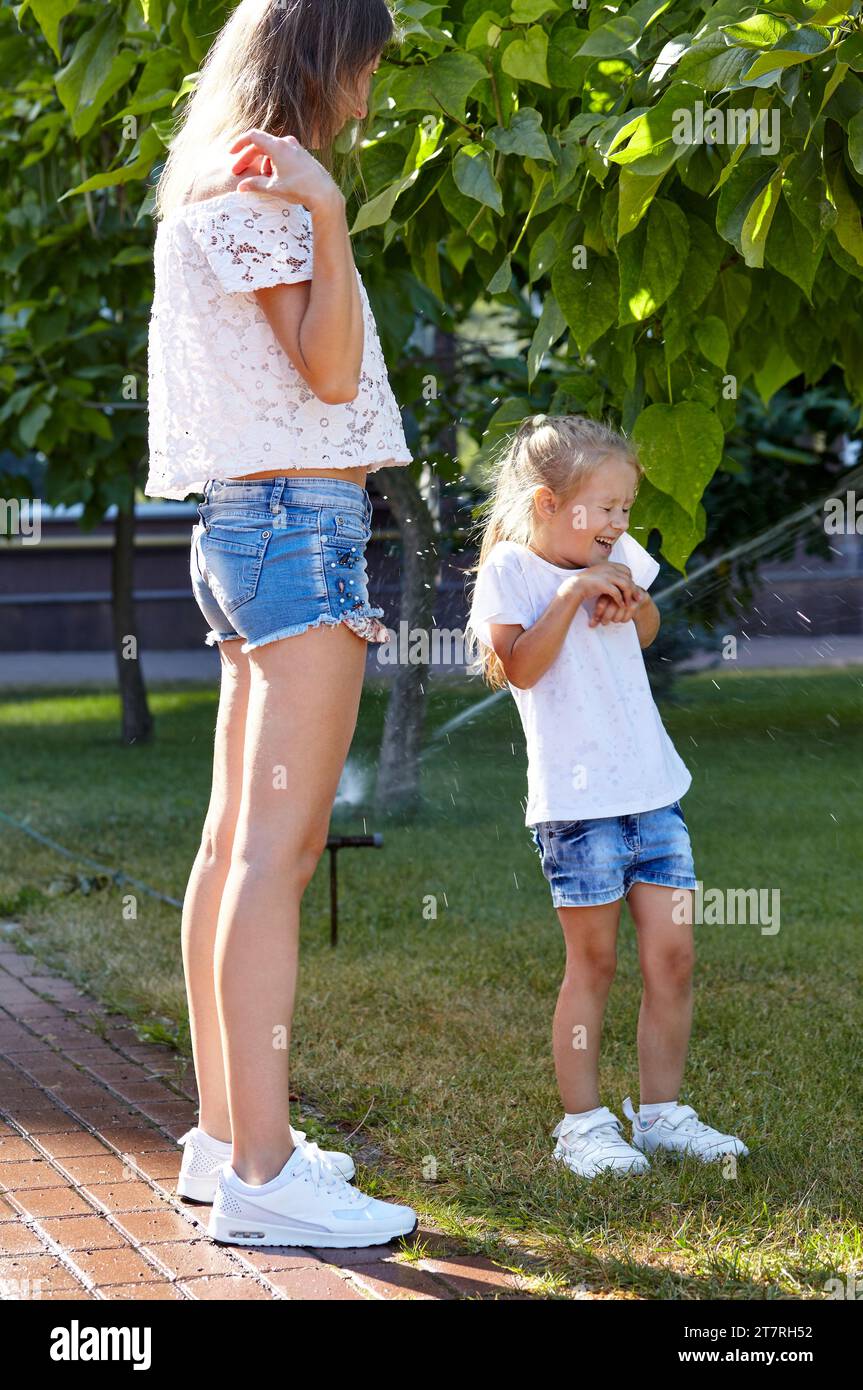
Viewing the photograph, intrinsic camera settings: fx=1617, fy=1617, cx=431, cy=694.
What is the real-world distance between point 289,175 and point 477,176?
1.89 ft

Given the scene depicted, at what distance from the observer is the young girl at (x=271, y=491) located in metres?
2.48

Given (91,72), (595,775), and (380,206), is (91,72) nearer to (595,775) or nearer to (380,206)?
(380,206)

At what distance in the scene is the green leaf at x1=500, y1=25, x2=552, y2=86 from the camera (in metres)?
2.91

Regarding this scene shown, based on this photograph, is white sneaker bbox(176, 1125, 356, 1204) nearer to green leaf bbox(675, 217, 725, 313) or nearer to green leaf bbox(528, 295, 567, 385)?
green leaf bbox(528, 295, 567, 385)

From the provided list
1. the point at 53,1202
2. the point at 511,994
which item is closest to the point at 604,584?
the point at 53,1202

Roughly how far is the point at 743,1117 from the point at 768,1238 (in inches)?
26.7

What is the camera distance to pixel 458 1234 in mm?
2662

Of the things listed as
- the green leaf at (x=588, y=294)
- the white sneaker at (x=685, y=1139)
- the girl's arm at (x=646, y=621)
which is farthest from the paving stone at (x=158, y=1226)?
the green leaf at (x=588, y=294)

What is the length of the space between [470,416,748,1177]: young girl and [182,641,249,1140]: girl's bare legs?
572 millimetres

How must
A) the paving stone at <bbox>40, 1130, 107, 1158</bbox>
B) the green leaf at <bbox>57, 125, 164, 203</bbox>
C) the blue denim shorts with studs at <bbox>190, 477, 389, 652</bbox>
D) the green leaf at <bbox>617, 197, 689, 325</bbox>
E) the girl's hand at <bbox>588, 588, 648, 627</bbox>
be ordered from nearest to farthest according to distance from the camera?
the blue denim shorts with studs at <bbox>190, 477, 389, 652</bbox> < the green leaf at <bbox>617, 197, 689, 325</bbox> < the girl's hand at <bbox>588, 588, 648, 627</bbox> < the paving stone at <bbox>40, 1130, 107, 1158</bbox> < the green leaf at <bbox>57, 125, 164, 203</bbox>

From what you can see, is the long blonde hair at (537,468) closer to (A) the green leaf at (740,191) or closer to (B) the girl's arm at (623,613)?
(B) the girl's arm at (623,613)

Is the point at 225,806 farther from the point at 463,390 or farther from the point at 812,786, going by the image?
the point at 463,390

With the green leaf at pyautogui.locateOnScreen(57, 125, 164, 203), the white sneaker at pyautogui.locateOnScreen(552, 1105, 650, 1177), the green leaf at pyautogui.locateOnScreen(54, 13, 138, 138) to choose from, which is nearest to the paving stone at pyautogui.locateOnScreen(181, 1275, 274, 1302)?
the white sneaker at pyautogui.locateOnScreen(552, 1105, 650, 1177)

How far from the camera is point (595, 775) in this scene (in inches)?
118
